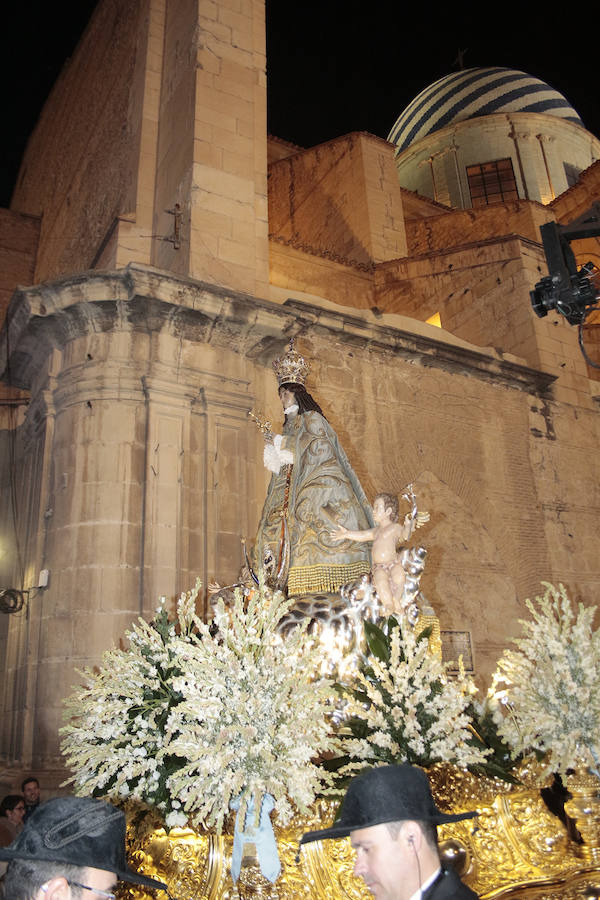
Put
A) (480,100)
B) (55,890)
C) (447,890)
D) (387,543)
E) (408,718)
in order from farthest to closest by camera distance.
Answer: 1. (480,100)
2. (387,543)
3. (408,718)
4. (447,890)
5. (55,890)

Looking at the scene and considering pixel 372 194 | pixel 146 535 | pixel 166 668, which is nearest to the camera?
pixel 166 668

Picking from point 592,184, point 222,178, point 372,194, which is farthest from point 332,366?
point 592,184

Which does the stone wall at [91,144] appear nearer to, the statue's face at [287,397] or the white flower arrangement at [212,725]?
the statue's face at [287,397]

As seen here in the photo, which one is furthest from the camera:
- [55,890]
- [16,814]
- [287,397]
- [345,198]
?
[345,198]

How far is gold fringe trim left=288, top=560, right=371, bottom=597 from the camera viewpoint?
15.4 feet

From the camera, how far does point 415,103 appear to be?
29.8 meters

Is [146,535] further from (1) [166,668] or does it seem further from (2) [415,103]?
(2) [415,103]

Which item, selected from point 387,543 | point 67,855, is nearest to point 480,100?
point 387,543

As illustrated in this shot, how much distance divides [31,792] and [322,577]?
3026 mm

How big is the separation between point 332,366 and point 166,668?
6.33 metres

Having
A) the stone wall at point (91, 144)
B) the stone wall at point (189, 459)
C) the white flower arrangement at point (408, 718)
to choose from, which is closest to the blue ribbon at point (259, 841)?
the white flower arrangement at point (408, 718)

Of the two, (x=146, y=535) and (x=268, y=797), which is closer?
(x=268, y=797)

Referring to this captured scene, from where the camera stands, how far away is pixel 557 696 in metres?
3.38

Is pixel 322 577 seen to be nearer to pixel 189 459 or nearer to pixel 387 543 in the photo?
pixel 387 543
